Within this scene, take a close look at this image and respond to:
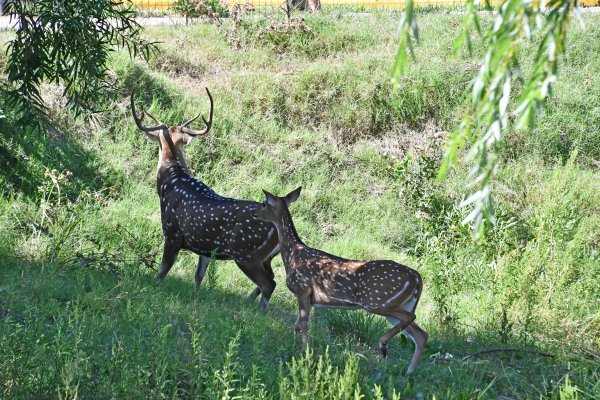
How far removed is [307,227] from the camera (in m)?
13.7

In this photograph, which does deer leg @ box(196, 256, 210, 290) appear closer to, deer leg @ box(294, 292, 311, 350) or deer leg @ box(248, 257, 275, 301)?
deer leg @ box(248, 257, 275, 301)

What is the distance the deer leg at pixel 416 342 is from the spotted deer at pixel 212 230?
216cm

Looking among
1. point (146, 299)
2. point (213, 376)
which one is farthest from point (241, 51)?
point (213, 376)

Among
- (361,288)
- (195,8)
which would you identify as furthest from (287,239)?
(195,8)

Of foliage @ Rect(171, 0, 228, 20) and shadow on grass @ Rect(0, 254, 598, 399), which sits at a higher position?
foliage @ Rect(171, 0, 228, 20)

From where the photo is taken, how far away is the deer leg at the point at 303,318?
8245 millimetres

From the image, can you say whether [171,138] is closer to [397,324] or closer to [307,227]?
[307,227]

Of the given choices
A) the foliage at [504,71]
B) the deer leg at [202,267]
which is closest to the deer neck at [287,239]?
the deer leg at [202,267]

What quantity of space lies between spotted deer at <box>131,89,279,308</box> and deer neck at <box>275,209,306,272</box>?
0.48 m

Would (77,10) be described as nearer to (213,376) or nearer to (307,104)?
(213,376)

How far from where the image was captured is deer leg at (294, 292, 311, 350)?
8245mm

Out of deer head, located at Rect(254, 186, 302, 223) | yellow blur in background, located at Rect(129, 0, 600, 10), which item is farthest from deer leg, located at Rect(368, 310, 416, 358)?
yellow blur in background, located at Rect(129, 0, 600, 10)

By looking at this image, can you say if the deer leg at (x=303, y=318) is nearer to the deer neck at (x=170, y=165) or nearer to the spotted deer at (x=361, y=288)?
the spotted deer at (x=361, y=288)

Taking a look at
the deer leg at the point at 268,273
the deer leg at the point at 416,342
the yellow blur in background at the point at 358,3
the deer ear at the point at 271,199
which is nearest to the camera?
the deer leg at the point at 416,342
